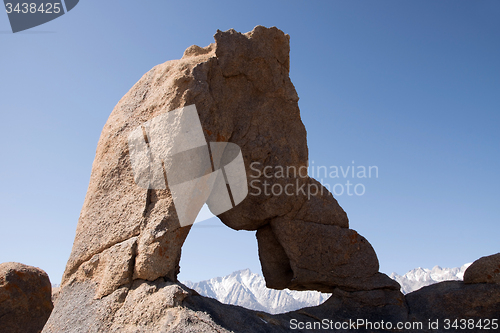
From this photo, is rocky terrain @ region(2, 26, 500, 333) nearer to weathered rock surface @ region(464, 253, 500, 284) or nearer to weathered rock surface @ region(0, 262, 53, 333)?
weathered rock surface @ region(464, 253, 500, 284)

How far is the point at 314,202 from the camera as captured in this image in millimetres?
8188

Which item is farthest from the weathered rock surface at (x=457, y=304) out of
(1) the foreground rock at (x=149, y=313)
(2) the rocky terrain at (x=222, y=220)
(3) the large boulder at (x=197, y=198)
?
(1) the foreground rock at (x=149, y=313)

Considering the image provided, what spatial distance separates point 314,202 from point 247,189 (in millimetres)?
1525

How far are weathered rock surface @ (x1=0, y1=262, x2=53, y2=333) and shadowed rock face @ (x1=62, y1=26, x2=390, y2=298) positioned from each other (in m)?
2.31

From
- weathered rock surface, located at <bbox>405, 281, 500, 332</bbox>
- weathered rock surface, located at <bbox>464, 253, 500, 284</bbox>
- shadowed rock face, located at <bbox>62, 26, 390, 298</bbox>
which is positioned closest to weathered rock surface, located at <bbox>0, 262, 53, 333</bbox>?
shadowed rock face, located at <bbox>62, 26, 390, 298</bbox>

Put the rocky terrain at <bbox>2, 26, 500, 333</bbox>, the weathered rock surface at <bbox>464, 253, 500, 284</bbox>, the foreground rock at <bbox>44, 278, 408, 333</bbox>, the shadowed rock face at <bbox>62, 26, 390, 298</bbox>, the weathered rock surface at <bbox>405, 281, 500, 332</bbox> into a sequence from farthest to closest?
1. the weathered rock surface at <bbox>464, 253, 500, 284</bbox>
2. the weathered rock surface at <bbox>405, 281, 500, 332</bbox>
3. the shadowed rock face at <bbox>62, 26, 390, 298</bbox>
4. the rocky terrain at <bbox>2, 26, 500, 333</bbox>
5. the foreground rock at <bbox>44, 278, 408, 333</bbox>

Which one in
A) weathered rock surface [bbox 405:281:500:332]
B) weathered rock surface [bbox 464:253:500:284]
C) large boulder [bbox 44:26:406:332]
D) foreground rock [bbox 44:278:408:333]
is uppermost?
large boulder [bbox 44:26:406:332]

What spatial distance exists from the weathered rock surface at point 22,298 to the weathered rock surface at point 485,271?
8553mm

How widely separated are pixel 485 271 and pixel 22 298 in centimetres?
905

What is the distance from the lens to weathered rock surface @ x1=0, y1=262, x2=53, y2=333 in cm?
690

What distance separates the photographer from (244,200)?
26.1ft

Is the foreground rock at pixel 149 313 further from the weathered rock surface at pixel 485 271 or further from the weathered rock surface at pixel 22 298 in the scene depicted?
the weathered rock surface at pixel 485 271

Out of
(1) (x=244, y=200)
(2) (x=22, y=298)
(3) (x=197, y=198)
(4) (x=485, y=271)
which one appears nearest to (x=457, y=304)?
(4) (x=485, y=271)

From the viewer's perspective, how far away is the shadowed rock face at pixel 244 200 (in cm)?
537
